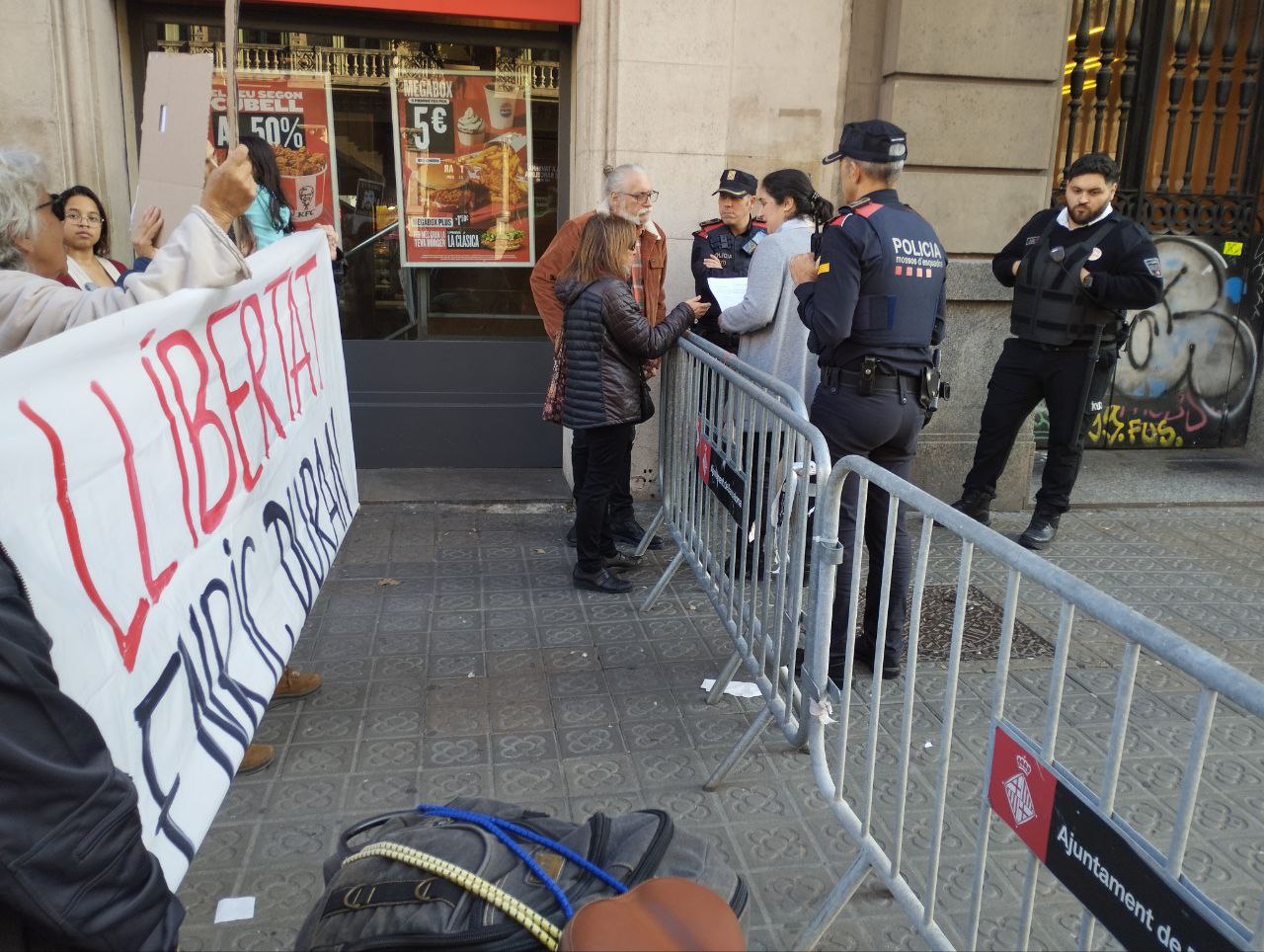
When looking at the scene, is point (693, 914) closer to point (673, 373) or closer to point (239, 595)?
point (239, 595)

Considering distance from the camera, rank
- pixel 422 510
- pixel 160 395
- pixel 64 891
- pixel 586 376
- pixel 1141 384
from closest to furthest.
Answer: pixel 64 891 → pixel 160 395 → pixel 586 376 → pixel 422 510 → pixel 1141 384

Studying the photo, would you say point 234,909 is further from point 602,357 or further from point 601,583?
point 602,357

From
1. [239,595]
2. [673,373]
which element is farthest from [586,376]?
[239,595]

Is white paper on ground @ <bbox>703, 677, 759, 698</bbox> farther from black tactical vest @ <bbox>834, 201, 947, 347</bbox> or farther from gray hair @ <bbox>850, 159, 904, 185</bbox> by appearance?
gray hair @ <bbox>850, 159, 904, 185</bbox>

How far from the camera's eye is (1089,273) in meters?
5.68

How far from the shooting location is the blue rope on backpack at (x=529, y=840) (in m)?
1.85

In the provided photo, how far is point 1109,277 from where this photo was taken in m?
5.63

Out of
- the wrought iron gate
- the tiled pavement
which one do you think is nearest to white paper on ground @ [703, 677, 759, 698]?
the tiled pavement

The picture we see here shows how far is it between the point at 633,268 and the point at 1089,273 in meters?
2.52

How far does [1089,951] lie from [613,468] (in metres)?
3.59

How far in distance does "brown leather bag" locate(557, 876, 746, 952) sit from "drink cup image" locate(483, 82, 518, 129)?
6.26 meters

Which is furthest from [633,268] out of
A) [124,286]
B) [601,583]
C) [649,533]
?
[124,286]

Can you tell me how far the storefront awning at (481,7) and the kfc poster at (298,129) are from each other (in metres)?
0.54

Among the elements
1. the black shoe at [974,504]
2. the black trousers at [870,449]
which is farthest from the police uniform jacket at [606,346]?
the black shoe at [974,504]
